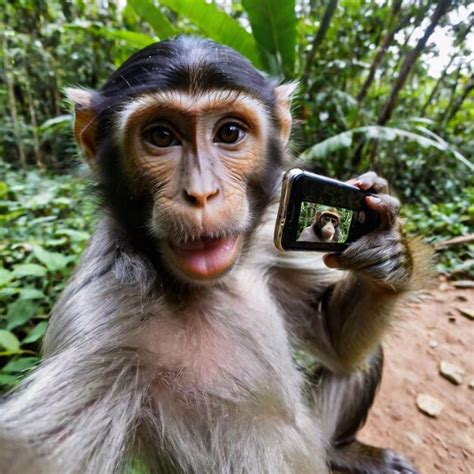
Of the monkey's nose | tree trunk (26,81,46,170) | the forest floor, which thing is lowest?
tree trunk (26,81,46,170)

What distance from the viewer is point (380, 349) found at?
289 cm

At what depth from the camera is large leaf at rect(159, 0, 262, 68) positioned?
5.50 meters

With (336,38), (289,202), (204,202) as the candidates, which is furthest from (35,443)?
(336,38)

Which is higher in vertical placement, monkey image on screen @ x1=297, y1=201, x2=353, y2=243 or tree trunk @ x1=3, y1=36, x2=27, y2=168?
monkey image on screen @ x1=297, y1=201, x2=353, y2=243

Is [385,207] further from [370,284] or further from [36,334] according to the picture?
[36,334]

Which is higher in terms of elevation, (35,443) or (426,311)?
(35,443)

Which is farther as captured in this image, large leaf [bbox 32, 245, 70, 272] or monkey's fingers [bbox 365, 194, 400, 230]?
large leaf [bbox 32, 245, 70, 272]

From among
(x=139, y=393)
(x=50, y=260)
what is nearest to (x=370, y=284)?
(x=139, y=393)

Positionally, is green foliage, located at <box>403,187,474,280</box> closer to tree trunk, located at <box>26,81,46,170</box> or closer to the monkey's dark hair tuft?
the monkey's dark hair tuft

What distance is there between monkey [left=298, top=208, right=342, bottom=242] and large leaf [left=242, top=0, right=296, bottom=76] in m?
4.69

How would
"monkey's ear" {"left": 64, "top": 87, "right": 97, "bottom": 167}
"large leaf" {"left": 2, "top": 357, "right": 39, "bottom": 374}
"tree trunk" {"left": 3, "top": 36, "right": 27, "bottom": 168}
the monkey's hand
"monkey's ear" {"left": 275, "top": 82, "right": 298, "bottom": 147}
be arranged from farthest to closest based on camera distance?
"tree trunk" {"left": 3, "top": 36, "right": 27, "bottom": 168} → "large leaf" {"left": 2, "top": 357, "right": 39, "bottom": 374} → "monkey's ear" {"left": 275, "top": 82, "right": 298, "bottom": 147} → "monkey's ear" {"left": 64, "top": 87, "right": 97, "bottom": 167} → the monkey's hand

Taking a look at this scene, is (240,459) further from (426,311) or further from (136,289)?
(426,311)

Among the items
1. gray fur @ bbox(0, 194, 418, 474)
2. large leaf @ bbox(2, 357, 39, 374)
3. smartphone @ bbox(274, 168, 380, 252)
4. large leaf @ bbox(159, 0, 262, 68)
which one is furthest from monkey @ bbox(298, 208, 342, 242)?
large leaf @ bbox(159, 0, 262, 68)

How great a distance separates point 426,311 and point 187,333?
3.47 meters
